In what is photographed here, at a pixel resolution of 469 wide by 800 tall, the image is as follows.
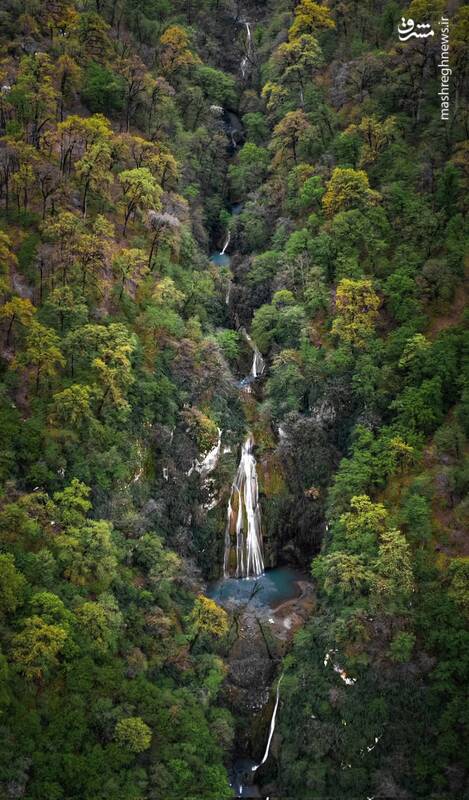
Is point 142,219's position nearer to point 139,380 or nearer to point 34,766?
point 139,380

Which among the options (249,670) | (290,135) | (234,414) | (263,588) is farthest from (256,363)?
(249,670)

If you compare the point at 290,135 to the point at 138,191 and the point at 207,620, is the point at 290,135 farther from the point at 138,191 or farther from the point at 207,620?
the point at 207,620

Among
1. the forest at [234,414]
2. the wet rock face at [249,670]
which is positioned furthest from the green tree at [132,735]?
the wet rock face at [249,670]

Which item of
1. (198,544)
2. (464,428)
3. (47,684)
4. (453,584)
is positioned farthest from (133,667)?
(464,428)

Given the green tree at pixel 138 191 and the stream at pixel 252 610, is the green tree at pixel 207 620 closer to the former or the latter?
the stream at pixel 252 610

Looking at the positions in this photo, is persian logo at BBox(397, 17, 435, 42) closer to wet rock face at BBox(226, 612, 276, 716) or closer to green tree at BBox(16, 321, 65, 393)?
green tree at BBox(16, 321, 65, 393)
